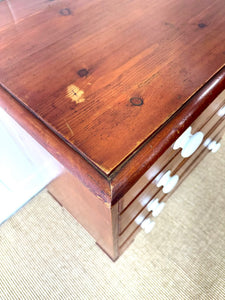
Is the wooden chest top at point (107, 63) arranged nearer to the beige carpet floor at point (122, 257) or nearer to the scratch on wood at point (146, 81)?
the scratch on wood at point (146, 81)

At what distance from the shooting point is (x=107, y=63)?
16.8 inches

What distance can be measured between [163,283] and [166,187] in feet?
1.18

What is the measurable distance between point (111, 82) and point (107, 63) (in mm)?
53

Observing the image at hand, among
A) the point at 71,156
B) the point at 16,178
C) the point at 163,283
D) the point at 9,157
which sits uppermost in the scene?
the point at 71,156

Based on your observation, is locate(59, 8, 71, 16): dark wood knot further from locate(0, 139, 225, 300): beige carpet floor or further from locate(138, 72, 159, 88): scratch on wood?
locate(0, 139, 225, 300): beige carpet floor

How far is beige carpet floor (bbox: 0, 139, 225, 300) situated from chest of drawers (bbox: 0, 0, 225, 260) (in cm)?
32

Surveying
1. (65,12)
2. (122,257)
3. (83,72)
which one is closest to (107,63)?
(83,72)

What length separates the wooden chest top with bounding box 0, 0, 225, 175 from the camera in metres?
0.35

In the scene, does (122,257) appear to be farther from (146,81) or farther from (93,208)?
(146,81)

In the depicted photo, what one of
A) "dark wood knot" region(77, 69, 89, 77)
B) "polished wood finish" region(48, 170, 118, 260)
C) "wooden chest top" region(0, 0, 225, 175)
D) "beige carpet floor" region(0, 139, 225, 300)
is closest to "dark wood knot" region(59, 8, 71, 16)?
"wooden chest top" region(0, 0, 225, 175)

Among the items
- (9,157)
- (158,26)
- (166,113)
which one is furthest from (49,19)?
(9,157)

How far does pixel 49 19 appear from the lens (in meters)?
0.50

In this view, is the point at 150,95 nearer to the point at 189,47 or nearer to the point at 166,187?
the point at 189,47

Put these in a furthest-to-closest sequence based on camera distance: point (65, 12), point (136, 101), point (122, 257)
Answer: point (122, 257) → point (65, 12) → point (136, 101)
